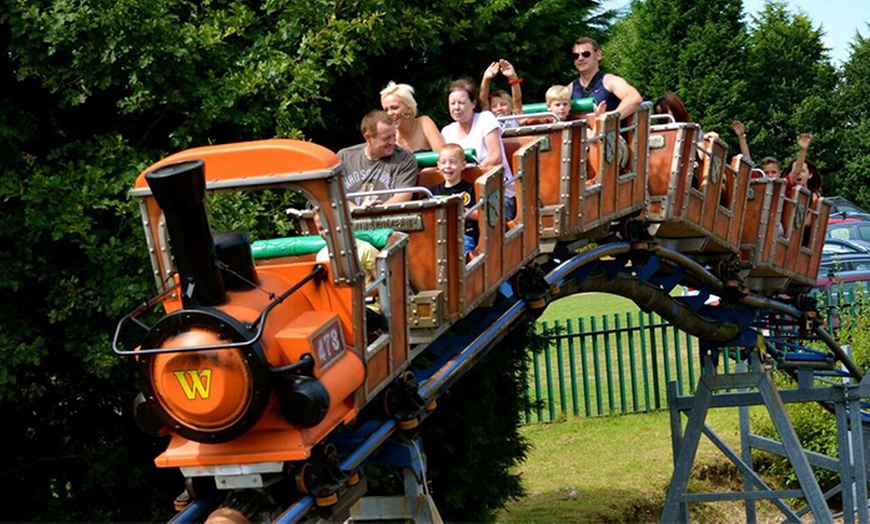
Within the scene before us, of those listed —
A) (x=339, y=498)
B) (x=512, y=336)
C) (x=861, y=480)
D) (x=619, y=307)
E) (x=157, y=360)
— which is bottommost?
(x=619, y=307)

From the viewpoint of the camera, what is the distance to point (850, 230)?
27.4 meters

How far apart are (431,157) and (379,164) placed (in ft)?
1.93

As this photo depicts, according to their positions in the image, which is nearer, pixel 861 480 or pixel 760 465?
pixel 861 480

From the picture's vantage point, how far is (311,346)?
5285 millimetres

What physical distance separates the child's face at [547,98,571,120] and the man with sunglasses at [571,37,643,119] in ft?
1.52

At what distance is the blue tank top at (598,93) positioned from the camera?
9.30 metres

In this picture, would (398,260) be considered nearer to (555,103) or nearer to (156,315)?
(156,315)

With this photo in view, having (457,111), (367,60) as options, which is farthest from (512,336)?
(457,111)

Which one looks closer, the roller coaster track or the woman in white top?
the roller coaster track

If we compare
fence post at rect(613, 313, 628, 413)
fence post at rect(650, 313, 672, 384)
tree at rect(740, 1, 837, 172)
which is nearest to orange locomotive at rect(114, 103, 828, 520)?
fence post at rect(613, 313, 628, 413)

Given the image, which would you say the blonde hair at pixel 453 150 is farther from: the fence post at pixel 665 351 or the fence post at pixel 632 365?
the fence post at pixel 665 351

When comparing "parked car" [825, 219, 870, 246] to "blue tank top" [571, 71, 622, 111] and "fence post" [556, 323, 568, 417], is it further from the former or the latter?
"blue tank top" [571, 71, 622, 111]

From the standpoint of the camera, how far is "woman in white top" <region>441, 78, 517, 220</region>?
7.73 m

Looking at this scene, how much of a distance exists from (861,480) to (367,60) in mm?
5706
